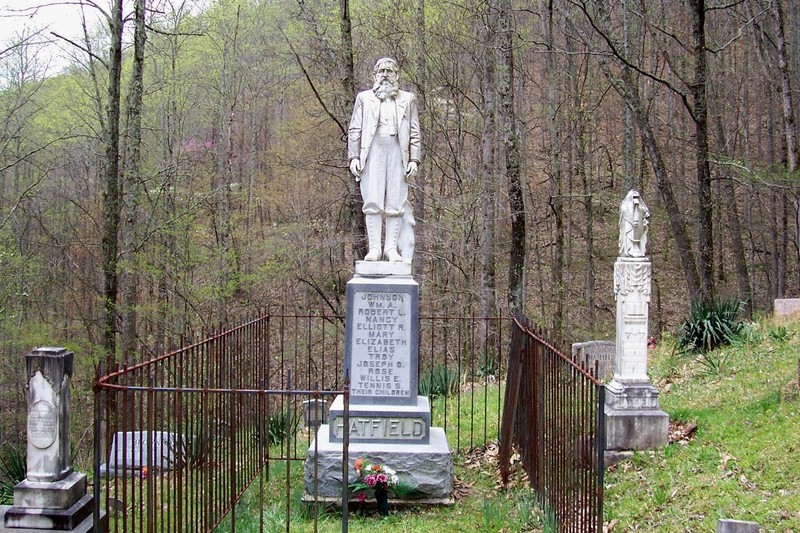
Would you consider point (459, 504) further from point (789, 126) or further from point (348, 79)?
point (789, 126)

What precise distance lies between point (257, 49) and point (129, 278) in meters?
9.99

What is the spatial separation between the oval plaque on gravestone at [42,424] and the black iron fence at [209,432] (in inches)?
14.6

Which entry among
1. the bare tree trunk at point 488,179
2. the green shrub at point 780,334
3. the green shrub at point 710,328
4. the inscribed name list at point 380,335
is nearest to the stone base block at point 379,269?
the inscribed name list at point 380,335

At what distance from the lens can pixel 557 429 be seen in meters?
5.50

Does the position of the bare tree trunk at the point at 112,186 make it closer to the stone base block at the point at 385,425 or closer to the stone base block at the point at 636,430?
the stone base block at the point at 385,425

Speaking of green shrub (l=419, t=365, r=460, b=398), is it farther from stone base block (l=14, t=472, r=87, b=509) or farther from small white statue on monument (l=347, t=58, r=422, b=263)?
stone base block (l=14, t=472, r=87, b=509)

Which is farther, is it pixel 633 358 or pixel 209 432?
pixel 633 358

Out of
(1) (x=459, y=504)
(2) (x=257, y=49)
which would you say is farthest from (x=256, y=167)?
(1) (x=459, y=504)

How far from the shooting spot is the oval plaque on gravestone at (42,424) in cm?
502

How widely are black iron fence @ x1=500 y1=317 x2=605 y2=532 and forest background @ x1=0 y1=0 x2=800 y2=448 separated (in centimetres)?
482

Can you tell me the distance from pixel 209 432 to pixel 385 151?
3840 mm

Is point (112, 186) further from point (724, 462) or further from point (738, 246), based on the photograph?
point (738, 246)

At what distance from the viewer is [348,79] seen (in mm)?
15086

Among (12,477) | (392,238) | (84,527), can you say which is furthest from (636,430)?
(12,477)
